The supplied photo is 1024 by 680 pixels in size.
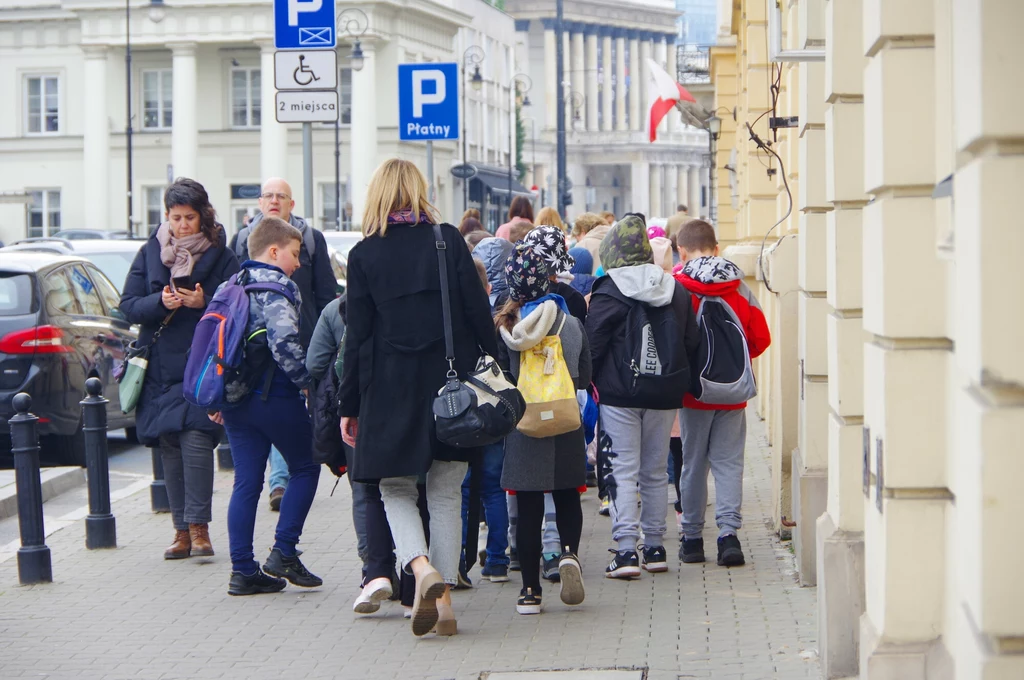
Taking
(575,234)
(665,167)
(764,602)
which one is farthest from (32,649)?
(665,167)

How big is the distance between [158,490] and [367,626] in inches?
147

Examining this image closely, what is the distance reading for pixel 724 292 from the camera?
8.56 metres

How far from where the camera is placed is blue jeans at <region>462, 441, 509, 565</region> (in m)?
8.16

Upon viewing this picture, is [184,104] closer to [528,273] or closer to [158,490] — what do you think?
[158,490]

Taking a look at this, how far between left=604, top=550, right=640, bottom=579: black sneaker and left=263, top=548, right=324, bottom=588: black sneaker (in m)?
1.50

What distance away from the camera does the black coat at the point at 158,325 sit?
8.74m

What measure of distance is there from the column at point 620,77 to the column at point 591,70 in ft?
14.7

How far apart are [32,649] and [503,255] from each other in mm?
4364

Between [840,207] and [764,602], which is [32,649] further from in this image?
[840,207]

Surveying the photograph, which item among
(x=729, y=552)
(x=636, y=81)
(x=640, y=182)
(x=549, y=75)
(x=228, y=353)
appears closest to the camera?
(x=228, y=353)

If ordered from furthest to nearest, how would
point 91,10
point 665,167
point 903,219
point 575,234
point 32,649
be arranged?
point 665,167, point 91,10, point 575,234, point 32,649, point 903,219

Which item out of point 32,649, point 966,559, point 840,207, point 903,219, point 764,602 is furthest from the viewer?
point 764,602

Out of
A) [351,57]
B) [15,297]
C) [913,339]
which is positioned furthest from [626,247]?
[351,57]

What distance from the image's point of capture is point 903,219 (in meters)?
4.74
